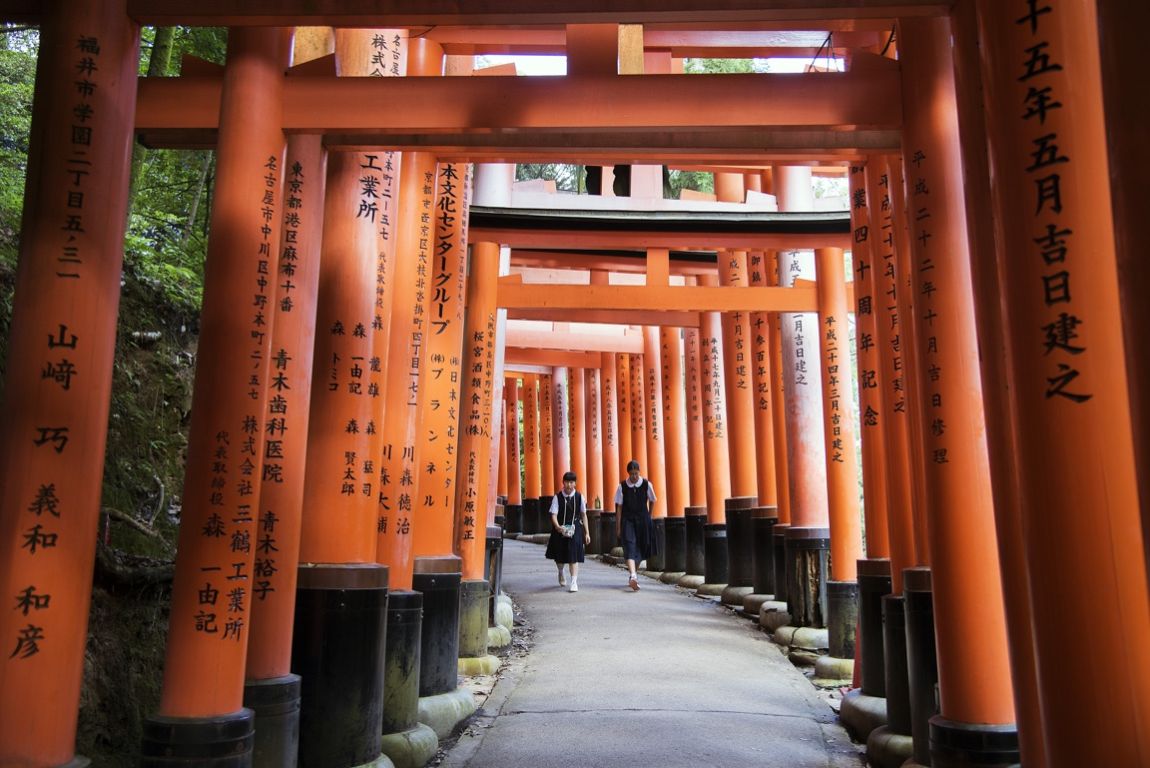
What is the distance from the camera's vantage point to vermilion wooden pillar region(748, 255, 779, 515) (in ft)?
36.2

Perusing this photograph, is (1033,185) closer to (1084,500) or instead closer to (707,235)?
(1084,500)

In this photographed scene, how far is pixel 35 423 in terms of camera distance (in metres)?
3.46

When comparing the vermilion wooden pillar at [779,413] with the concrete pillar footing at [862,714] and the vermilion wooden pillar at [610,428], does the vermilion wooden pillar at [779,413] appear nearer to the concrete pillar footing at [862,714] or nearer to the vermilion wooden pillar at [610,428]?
the concrete pillar footing at [862,714]

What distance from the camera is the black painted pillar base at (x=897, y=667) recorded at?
545 cm

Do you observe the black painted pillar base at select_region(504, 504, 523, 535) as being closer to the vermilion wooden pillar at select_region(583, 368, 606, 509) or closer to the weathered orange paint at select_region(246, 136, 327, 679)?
the vermilion wooden pillar at select_region(583, 368, 606, 509)

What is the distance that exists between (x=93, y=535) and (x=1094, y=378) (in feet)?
11.4

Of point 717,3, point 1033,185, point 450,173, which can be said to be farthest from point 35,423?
point 450,173

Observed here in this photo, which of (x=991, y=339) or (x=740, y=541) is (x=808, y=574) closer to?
(x=740, y=541)

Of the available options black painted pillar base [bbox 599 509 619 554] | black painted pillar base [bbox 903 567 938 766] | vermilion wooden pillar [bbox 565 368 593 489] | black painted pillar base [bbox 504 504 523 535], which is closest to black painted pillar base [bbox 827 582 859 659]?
black painted pillar base [bbox 903 567 938 766]

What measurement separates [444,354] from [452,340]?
0.13 metres

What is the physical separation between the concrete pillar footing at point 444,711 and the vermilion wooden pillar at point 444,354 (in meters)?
1.17

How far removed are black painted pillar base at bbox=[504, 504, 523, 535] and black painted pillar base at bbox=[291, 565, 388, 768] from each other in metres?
22.2

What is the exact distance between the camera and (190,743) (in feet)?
12.3

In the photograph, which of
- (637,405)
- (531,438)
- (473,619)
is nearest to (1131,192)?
(473,619)
